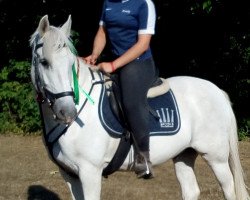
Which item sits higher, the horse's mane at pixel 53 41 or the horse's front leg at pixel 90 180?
the horse's mane at pixel 53 41

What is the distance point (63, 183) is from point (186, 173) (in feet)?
8.63

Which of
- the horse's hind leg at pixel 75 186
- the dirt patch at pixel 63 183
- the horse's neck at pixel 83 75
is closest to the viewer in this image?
the horse's neck at pixel 83 75

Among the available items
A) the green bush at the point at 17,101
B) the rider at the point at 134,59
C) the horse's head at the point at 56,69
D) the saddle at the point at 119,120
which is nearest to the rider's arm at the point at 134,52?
the rider at the point at 134,59

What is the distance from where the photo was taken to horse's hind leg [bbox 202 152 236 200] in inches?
222

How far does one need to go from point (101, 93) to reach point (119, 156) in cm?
54

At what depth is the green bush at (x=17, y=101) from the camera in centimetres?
1302

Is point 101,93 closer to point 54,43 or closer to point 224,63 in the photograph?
point 54,43

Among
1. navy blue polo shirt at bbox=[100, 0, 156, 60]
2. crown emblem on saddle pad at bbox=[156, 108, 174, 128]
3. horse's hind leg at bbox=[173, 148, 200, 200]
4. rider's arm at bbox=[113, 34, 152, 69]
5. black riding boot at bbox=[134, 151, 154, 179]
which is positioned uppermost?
navy blue polo shirt at bbox=[100, 0, 156, 60]

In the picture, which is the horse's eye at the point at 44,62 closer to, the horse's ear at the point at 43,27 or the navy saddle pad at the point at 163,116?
the horse's ear at the point at 43,27

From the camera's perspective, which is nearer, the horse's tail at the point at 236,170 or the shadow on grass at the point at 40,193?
the horse's tail at the point at 236,170

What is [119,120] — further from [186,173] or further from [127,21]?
[186,173]

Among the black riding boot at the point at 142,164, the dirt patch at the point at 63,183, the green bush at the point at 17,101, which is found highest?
the black riding boot at the point at 142,164

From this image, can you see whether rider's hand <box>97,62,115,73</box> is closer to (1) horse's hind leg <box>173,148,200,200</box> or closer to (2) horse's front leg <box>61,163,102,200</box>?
(2) horse's front leg <box>61,163,102,200</box>

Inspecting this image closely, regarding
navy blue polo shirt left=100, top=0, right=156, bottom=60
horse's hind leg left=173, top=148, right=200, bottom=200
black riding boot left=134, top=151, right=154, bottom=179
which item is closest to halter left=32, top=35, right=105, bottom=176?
navy blue polo shirt left=100, top=0, right=156, bottom=60
